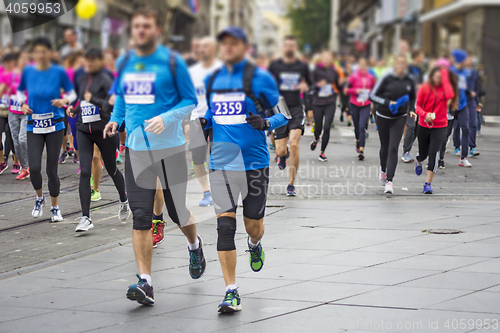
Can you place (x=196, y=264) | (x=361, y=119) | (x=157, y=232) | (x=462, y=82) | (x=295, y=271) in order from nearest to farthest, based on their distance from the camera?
(x=196, y=264) < (x=295, y=271) < (x=157, y=232) < (x=462, y=82) < (x=361, y=119)

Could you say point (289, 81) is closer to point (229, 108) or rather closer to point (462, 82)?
point (462, 82)

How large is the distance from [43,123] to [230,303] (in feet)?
12.9

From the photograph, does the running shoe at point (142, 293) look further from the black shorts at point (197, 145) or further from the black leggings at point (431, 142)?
the black leggings at point (431, 142)

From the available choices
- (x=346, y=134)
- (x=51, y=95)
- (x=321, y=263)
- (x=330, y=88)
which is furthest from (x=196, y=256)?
(x=346, y=134)

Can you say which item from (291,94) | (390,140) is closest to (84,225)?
(291,94)

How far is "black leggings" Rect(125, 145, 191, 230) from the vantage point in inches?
195

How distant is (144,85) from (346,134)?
12830mm

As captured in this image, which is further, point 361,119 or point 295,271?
point 361,119

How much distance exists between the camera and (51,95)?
7.43 metres

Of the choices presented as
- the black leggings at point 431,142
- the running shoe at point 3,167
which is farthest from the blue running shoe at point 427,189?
the running shoe at point 3,167

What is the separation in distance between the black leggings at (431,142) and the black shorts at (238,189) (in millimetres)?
5140

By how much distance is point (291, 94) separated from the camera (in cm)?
1001

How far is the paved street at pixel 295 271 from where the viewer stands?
175 inches

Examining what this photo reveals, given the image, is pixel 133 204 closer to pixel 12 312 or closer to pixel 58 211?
pixel 12 312
